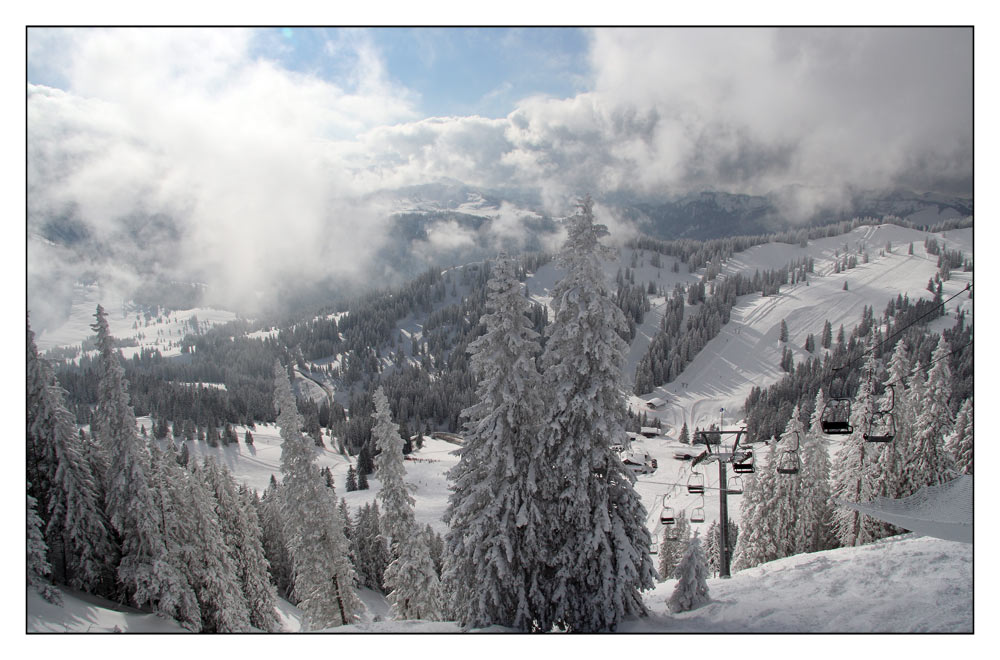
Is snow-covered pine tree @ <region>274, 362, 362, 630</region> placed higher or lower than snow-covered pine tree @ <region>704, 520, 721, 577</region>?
higher

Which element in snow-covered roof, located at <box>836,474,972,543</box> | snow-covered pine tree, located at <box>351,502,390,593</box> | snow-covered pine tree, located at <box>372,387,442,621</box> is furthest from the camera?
snow-covered pine tree, located at <box>351,502,390,593</box>

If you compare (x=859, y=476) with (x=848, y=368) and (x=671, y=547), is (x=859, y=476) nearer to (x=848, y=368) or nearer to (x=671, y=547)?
(x=671, y=547)

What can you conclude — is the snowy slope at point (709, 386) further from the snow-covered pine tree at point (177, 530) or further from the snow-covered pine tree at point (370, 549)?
the snow-covered pine tree at point (177, 530)

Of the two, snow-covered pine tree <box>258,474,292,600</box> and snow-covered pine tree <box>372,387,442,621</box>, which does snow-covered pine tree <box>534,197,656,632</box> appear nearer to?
snow-covered pine tree <box>372,387,442,621</box>

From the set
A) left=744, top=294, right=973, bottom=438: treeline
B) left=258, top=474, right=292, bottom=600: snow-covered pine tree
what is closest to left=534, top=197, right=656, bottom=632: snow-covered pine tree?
left=258, top=474, right=292, bottom=600: snow-covered pine tree

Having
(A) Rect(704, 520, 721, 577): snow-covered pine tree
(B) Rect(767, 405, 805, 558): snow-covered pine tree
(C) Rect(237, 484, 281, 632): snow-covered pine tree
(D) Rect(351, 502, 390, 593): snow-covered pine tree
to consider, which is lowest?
(D) Rect(351, 502, 390, 593): snow-covered pine tree
